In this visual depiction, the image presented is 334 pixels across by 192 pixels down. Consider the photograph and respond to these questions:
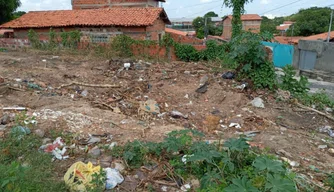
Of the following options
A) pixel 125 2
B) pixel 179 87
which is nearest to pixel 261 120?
pixel 179 87

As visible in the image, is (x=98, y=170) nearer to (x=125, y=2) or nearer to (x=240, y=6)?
(x=240, y=6)

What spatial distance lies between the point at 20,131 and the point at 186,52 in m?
9.41

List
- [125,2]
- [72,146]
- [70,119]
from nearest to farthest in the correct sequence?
[72,146] < [70,119] < [125,2]

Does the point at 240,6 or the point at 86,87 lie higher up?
the point at 240,6

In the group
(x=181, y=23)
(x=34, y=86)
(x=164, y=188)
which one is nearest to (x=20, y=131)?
(x=164, y=188)

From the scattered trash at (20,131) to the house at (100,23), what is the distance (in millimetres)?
10332

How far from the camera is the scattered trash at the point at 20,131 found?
338 centimetres

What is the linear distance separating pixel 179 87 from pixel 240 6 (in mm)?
10369

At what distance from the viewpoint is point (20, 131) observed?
3422mm

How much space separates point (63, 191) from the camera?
241 centimetres

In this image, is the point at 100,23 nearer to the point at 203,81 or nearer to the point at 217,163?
the point at 203,81

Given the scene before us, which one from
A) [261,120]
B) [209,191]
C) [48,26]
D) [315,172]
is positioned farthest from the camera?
[48,26]

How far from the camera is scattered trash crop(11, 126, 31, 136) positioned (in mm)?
3376

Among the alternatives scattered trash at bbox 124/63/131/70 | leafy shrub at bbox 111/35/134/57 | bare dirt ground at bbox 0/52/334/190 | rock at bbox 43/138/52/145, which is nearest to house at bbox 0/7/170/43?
leafy shrub at bbox 111/35/134/57
